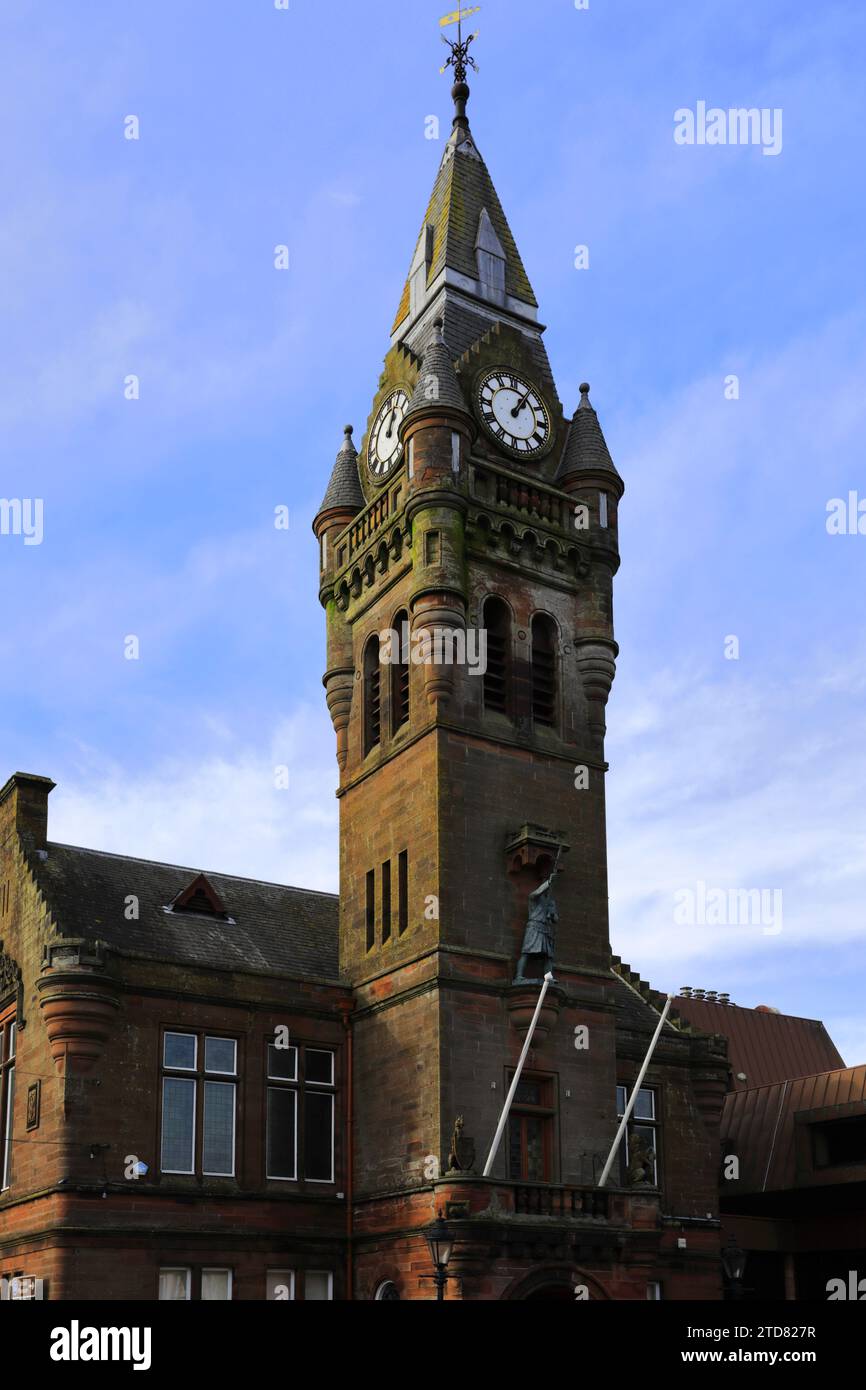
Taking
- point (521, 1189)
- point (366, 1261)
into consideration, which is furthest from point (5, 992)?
point (521, 1189)

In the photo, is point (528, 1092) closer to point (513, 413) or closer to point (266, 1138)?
point (266, 1138)

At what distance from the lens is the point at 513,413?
1768 inches

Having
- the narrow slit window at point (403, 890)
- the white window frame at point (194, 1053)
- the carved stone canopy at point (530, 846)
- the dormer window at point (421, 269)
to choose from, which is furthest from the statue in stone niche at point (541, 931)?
the dormer window at point (421, 269)

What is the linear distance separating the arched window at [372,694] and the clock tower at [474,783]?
51 millimetres

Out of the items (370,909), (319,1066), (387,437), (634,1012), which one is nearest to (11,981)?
(319,1066)

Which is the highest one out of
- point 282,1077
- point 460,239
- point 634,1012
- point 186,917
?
point 460,239

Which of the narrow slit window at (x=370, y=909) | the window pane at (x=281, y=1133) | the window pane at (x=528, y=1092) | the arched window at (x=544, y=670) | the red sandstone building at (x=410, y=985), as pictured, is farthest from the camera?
the arched window at (x=544, y=670)

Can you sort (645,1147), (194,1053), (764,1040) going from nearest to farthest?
(194,1053) → (645,1147) → (764,1040)

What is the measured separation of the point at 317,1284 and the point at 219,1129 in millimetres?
4558

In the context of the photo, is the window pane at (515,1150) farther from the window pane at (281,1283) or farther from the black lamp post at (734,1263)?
the black lamp post at (734,1263)

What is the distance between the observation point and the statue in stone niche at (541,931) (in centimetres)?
3831

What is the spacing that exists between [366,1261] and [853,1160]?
18.2 meters
